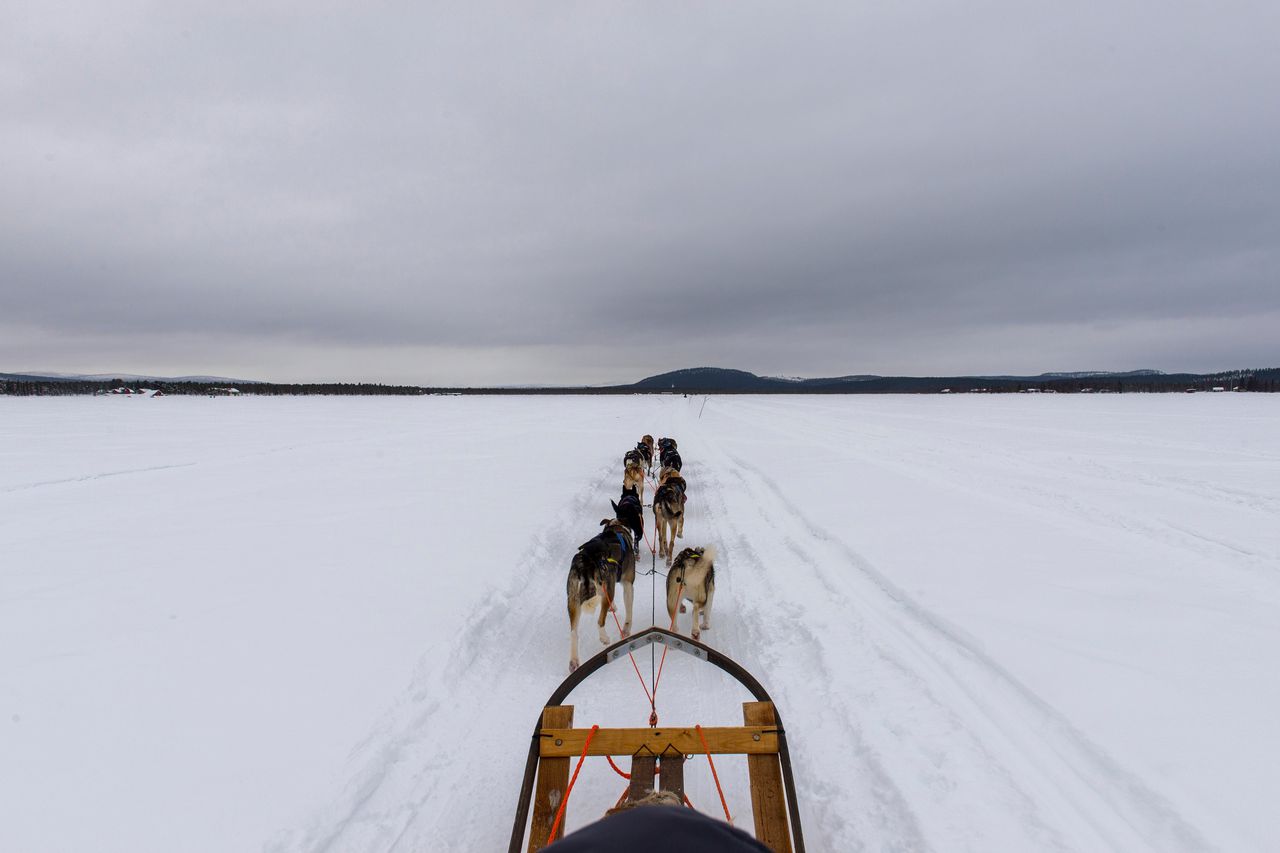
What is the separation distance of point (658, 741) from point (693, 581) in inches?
73.4

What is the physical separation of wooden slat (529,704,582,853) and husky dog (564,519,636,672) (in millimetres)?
1218

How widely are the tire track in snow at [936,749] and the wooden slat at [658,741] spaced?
500 millimetres

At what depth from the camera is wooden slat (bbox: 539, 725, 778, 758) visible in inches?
90.8

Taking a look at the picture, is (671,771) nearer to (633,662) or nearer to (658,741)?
(658,741)

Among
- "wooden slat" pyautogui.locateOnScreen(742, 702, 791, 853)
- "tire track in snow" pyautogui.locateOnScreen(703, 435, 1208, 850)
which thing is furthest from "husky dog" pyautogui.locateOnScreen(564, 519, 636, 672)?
"wooden slat" pyautogui.locateOnScreen(742, 702, 791, 853)

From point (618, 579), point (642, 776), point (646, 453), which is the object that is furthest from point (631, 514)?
point (646, 453)

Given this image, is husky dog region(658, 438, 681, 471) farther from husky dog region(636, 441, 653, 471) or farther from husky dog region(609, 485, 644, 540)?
husky dog region(609, 485, 644, 540)

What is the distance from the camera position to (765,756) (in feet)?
7.69

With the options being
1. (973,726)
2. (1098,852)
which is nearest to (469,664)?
(973,726)

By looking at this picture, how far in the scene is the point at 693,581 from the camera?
13.8 feet

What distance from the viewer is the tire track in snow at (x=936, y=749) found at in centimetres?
233

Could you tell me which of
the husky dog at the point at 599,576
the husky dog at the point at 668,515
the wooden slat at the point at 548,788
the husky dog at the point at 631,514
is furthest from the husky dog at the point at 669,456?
the wooden slat at the point at 548,788

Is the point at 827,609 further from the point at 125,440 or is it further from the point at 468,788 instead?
the point at 125,440

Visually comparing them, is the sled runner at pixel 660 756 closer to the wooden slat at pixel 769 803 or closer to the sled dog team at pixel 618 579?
the wooden slat at pixel 769 803
